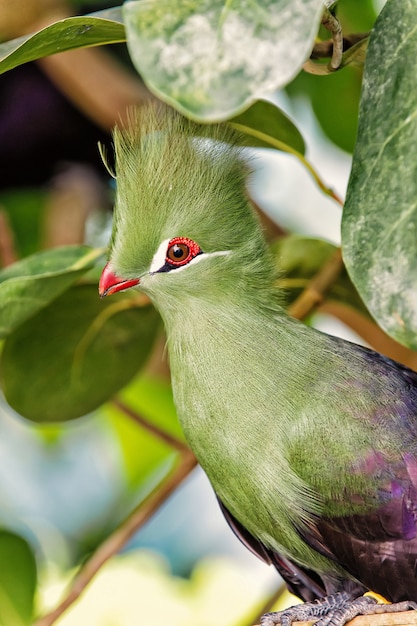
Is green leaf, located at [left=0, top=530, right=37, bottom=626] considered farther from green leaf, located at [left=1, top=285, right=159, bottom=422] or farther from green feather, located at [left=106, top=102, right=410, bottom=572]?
green feather, located at [left=106, top=102, right=410, bottom=572]

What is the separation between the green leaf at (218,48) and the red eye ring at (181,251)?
509 millimetres

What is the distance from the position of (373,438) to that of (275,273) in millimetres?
339

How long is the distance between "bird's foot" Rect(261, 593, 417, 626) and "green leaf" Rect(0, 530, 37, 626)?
2.14ft

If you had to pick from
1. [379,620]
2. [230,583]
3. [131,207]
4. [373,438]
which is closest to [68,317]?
[131,207]

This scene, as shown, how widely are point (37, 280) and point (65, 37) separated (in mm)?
402

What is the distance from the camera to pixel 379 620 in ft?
4.39

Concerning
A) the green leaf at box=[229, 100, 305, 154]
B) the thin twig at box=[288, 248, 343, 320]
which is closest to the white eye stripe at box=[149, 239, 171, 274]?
the green leaf at box=[229, 100, 305, 154]

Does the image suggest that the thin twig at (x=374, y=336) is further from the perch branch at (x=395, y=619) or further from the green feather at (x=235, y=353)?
the perch branch at (x=395, y=619)

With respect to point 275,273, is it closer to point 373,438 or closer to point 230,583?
point 373,438

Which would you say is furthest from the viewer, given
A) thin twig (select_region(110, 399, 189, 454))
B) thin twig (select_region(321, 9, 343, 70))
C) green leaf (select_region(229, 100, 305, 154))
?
thin twig (select_region(110, 399, 189, 454))

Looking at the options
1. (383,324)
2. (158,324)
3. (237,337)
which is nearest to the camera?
(383,324)

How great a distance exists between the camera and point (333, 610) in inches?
62.2

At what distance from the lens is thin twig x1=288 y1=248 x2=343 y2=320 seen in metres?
1.84

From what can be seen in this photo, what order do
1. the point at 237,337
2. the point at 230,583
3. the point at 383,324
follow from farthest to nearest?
1. the point at 230,583
2. the point at 237,337
3. the point at 383,324
